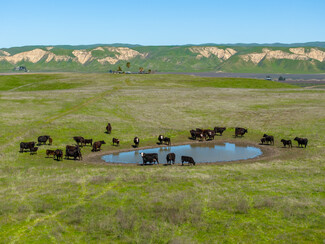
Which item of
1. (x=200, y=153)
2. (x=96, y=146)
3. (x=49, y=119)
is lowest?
(x=200, y=153)

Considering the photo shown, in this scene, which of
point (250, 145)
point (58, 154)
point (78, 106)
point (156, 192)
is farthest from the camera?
point (78, 106)

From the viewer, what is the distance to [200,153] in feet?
129

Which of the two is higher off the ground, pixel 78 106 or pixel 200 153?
pixel 78 106

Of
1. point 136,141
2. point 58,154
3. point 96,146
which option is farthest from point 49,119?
point 58,154

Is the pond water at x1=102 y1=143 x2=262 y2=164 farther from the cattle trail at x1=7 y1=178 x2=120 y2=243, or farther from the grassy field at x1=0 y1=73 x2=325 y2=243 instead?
the cattle trail at x1=7 y1=178 x2=120 y2=243

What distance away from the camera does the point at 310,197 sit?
73.5ft

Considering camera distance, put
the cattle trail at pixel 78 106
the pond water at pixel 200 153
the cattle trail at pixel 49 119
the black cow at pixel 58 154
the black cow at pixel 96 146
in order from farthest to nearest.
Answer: the cattle trail at pixel 78 106
the cattle trail at pixel 49 119
the black cow at pixel 96 146
the pond water at pixel 200 153
the black cow at pixel 58 154

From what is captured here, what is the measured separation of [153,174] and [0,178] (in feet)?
42.5

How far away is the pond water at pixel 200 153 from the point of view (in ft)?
119

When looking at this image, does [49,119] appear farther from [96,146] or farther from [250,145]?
[250,145]

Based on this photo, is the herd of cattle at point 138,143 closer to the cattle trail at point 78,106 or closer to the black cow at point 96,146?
the black cow at point 96,146

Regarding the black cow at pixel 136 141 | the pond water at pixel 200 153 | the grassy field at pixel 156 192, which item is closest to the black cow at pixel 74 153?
the grassy field at pixel 156 192

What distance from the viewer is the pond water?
36375 mm

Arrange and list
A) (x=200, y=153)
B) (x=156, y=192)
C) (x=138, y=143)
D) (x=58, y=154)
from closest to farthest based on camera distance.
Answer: (x=156, y=192)
(x=58, y=154)
(x=200, y=153)
(x=138, y=143)
